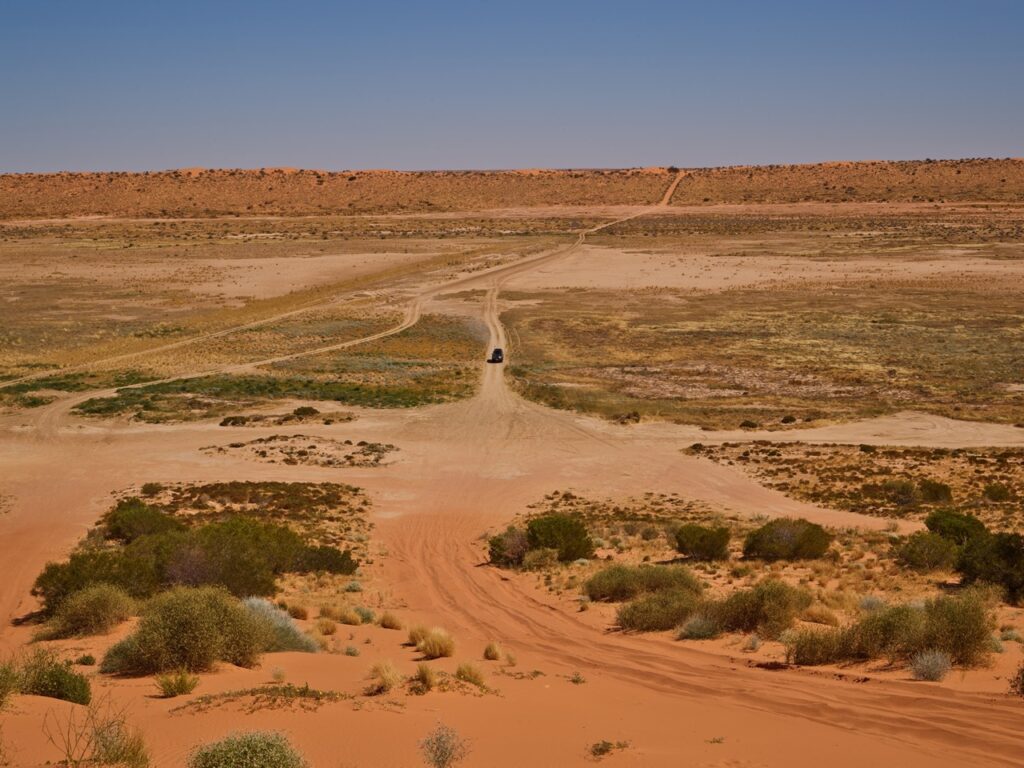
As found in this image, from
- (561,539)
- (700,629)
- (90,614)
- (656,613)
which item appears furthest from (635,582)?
(90,614)

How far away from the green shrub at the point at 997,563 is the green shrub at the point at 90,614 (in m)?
15.5

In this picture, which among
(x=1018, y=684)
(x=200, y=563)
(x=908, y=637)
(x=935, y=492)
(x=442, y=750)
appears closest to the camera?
(x=442, y=750)

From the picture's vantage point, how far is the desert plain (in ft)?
39.9

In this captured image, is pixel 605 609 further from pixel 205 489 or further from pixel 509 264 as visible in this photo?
pixel 509 264

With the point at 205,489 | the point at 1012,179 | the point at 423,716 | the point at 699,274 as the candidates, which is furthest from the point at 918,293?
the point at 1012,179

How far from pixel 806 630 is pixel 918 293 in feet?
242

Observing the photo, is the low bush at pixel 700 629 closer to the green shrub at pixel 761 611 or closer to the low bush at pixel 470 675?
the green shrub at pixel 761 611

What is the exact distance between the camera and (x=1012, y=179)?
603 feet

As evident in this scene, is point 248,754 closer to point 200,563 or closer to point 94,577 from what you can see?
point 94,577

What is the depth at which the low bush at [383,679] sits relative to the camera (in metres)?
12.9

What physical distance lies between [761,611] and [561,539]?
816 centimetres

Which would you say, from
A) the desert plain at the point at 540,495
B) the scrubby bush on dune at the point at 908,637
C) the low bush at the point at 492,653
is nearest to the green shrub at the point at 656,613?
the desert plain at the point at 540,495

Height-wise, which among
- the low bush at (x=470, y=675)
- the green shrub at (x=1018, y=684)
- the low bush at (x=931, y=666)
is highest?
the green shrub at (x=1018, y=684)

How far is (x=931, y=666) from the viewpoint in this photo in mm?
13562
